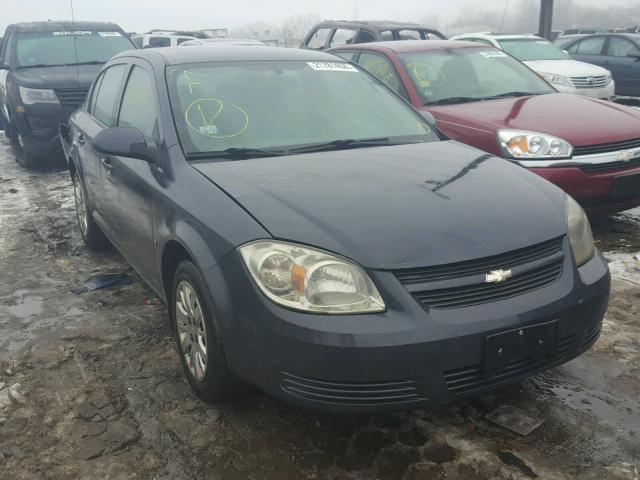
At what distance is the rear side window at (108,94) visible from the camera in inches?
179

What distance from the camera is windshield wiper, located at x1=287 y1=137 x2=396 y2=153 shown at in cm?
346

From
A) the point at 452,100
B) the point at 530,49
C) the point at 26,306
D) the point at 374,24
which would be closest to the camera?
the point at 26,306

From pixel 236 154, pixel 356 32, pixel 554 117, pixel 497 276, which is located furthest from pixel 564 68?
pixel 497 276

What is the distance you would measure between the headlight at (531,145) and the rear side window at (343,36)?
7.11 metres

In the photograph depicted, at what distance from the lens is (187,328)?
3.14 metres

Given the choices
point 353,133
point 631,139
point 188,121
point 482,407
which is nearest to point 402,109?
point 353,133

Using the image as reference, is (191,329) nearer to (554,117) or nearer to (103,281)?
(103,281)

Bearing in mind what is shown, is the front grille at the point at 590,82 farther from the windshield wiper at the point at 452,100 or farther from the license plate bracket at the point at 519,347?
the license plate bracket at the point at 519,347

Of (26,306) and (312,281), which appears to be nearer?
(312,281)

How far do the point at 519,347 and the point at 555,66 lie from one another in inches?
422

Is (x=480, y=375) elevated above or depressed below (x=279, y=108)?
below

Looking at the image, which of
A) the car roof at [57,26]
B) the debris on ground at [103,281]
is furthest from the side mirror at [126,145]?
the car roof at [57,26]

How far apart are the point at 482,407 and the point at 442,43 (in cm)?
489

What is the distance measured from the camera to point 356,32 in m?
11.7
